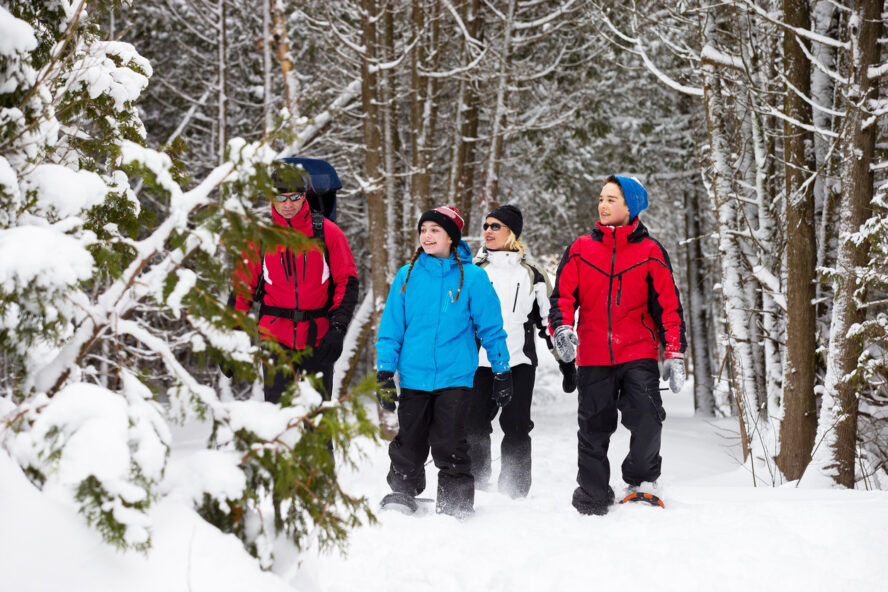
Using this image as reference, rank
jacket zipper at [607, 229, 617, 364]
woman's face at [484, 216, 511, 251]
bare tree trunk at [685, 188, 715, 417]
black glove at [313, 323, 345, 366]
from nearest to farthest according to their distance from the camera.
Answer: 1. jacket zipper at [607, 229, 617, 364]
2. black glove at [313, 323, 345, 366]
3. woman's face at [484, 216, 511, 251]
4. bare tree trunk at [685, 188, 715, 417]

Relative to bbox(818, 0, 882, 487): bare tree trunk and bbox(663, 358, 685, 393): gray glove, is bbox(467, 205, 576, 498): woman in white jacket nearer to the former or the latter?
bbox(663, 358, 685, 393): gray glove

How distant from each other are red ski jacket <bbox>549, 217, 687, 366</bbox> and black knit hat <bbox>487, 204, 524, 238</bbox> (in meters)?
1.22

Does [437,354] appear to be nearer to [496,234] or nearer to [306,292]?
[306,292]

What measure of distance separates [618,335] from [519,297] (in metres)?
1.30

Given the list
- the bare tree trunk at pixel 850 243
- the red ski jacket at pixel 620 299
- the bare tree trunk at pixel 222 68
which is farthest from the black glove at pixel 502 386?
the bare tree trunk at pixel 222 68

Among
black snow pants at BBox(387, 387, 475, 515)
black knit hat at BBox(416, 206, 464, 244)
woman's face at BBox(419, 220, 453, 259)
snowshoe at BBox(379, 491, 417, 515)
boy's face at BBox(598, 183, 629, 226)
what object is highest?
boy's face at BBox(598, 183, 629, 226)

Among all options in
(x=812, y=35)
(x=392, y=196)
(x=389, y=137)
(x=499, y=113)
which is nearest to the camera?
(x=812, y=35)

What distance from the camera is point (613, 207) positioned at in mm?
4781

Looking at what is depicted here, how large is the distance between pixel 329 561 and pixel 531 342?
2.96 meters

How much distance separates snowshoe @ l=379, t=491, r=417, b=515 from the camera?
4.25 meters

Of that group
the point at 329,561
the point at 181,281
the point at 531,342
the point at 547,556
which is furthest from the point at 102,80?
the point at 531,342

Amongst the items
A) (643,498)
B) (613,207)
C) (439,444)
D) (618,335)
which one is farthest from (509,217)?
(643,498)

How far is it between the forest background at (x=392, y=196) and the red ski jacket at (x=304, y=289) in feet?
2.09

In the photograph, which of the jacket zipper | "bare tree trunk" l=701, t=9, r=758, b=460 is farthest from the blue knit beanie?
"bare tree trunk" l=701, t=9, r=758, b=460
